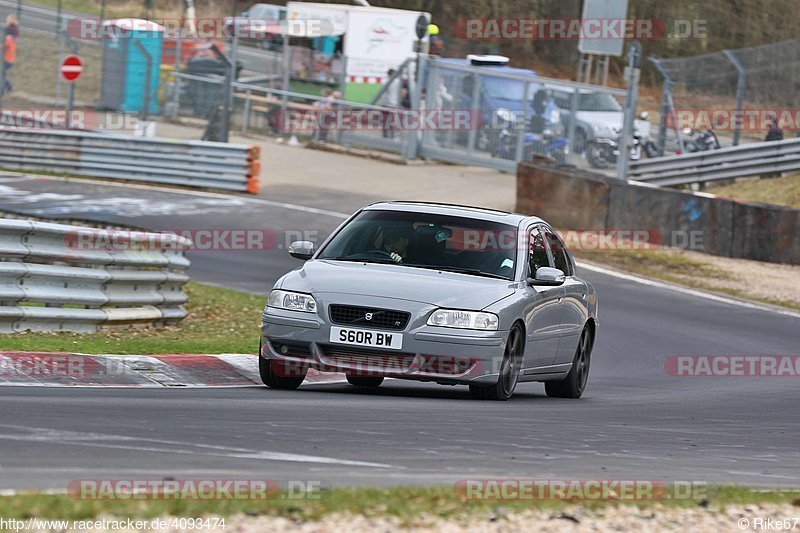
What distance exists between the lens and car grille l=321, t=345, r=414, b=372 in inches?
389

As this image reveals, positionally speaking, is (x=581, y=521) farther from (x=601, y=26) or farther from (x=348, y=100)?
(x=348, y=100)

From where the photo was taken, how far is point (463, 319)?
32.7 ft

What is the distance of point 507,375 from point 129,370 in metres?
2.73

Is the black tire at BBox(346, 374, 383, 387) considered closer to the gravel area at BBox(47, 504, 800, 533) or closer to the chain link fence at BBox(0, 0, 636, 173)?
the gravel area at BBox(47, 504, 800, 533)

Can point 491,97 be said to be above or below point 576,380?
above

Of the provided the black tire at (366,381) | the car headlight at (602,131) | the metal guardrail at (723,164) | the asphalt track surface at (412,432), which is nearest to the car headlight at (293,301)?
the asphalt track surface at (412,432)

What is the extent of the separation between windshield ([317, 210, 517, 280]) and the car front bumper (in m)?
0.86

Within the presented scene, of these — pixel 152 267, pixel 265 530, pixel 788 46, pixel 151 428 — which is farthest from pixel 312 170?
pixel 265 530

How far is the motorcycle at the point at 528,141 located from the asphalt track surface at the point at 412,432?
57.5 ft

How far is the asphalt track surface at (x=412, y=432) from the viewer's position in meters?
6.69

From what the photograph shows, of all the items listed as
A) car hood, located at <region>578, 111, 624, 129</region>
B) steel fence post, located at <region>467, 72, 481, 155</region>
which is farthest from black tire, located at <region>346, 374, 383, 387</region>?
steel fence post, located at <region>467, 72, 481, 155</region>

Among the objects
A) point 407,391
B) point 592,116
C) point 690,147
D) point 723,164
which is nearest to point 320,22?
point 592,116

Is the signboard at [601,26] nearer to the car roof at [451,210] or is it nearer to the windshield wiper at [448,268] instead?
the car roof at [451,210]

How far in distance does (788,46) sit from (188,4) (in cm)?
3143
